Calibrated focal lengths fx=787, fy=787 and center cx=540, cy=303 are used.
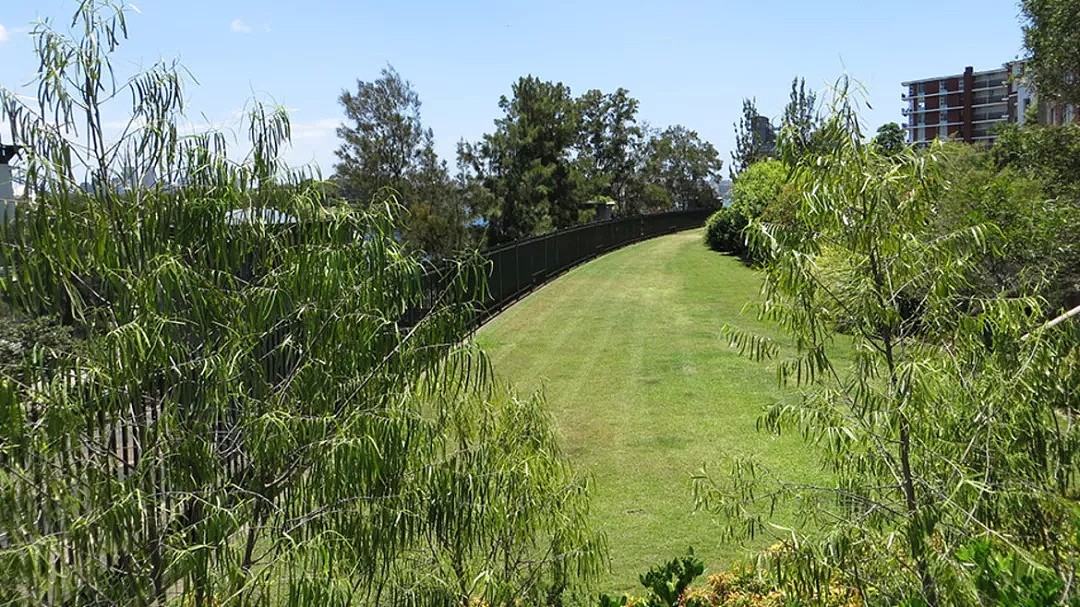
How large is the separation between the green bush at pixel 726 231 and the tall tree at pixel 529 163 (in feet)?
33.1

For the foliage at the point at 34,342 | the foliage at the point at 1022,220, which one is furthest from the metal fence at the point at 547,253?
the foliage at the point at 1022,220

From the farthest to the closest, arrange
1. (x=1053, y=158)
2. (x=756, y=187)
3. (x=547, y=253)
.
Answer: (x=756, y=187), (x=547, y=253), (x=1053, y=158)

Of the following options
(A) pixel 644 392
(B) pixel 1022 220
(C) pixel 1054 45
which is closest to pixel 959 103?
(C) pixel 1054 45

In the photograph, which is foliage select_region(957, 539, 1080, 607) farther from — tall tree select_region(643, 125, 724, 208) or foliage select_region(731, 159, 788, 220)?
tall tree select_region(643, 125, 724, 208)

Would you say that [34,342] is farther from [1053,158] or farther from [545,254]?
[545,254]

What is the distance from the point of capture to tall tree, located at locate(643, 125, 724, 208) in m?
55.2

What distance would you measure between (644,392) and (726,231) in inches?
787

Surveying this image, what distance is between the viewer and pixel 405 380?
3324 mm

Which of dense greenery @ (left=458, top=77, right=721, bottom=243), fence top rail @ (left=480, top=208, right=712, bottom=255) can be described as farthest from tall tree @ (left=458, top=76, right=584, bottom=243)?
fence top rail @ (left=480, top=208, right=712, bottom=255)

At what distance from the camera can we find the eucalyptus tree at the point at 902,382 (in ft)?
11.1

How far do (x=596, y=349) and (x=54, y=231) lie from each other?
36.1 feet

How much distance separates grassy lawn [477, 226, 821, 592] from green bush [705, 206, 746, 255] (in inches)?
292

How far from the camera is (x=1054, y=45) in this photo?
1438 cm

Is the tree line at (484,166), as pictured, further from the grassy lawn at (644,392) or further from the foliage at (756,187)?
the grassy lawn at (644,392)
